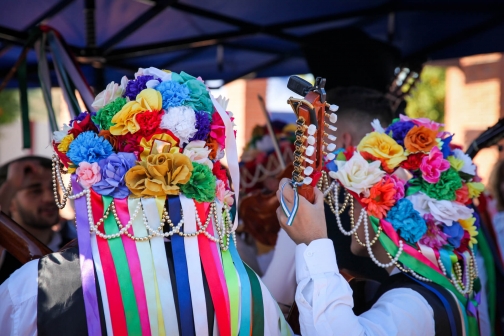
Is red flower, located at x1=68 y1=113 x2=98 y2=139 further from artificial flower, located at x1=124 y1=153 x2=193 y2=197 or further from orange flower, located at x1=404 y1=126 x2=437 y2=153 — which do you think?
orange flower, located at x1=404 y1=126 x2=437 y2=153

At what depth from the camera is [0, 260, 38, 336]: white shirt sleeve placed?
4.73ft

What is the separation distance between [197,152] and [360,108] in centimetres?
132

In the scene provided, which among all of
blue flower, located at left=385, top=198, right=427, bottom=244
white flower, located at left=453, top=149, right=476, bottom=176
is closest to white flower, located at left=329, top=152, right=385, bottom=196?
blue flower, located at left=385, top=198, right=427, bottom=244

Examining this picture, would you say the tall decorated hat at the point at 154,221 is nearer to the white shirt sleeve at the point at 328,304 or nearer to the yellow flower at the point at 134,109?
the yellow flower at the point at 134,109

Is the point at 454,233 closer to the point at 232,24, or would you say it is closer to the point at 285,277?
the point at 285,277

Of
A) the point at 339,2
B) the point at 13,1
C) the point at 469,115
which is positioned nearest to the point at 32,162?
the point at 13,1

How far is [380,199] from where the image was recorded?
2.02m

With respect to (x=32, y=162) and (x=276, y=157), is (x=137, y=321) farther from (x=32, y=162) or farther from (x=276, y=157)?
(x=276, y=157)

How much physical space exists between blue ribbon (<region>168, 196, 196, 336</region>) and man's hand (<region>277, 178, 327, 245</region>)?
31 cm

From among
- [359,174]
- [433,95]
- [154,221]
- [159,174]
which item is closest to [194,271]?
[154,221]

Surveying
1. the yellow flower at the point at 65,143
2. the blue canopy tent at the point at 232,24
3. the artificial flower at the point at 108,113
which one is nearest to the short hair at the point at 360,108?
the blue canopy tent at the point at 232,24

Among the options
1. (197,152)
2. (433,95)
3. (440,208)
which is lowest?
(440,208)

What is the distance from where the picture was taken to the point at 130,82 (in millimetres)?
1687

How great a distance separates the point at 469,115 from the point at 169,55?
7.25 meters
